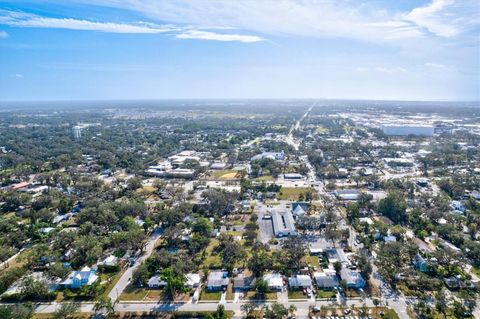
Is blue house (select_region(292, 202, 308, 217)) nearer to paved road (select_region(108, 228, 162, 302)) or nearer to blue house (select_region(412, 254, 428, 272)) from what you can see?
blue house (select_region(412, 254, 428, 272))

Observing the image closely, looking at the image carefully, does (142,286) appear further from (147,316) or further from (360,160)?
(360,160)

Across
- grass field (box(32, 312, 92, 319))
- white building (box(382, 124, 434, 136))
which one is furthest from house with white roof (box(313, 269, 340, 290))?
white building (box(382, 124, 434, 136))

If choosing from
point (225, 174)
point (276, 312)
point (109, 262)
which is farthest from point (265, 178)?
point (276, 312)

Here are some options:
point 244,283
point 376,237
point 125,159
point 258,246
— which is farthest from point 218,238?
point 125,159

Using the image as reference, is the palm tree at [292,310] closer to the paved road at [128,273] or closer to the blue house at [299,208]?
the paved road at [128,273]

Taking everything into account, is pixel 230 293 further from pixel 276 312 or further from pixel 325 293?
pixel 325 293
